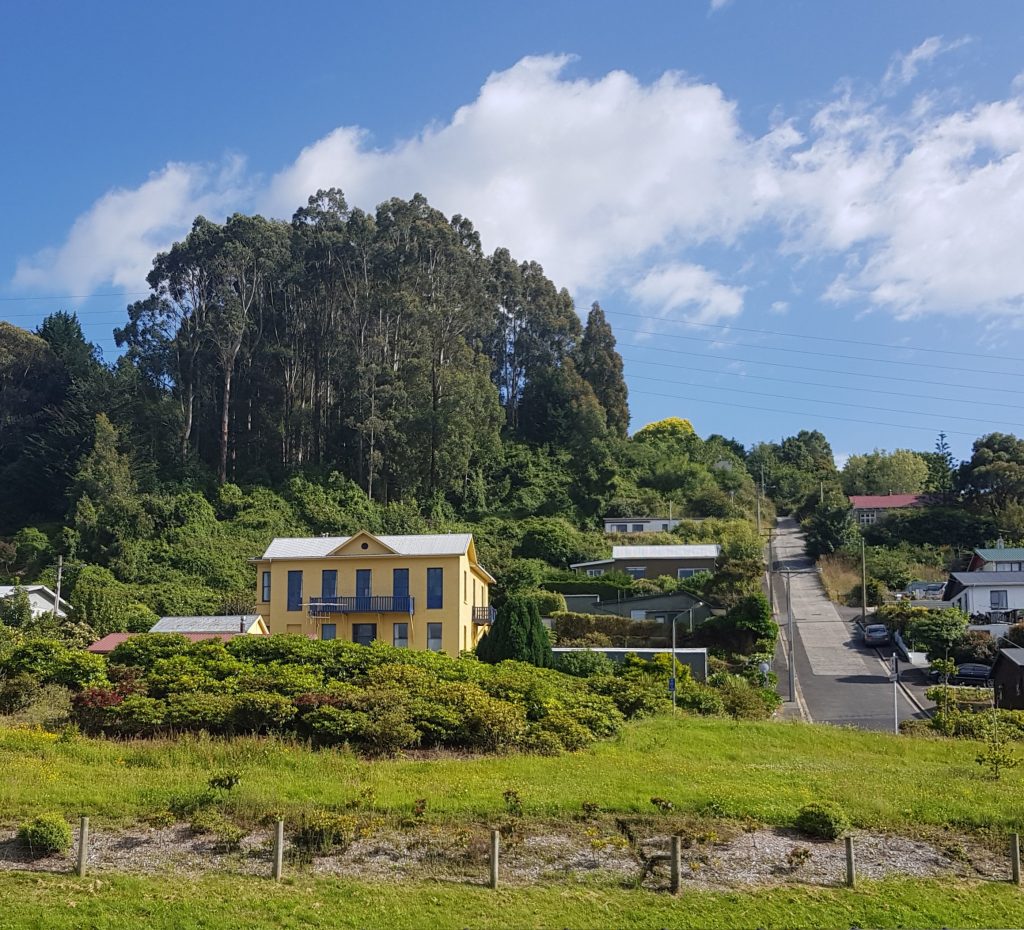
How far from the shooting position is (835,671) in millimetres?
43219

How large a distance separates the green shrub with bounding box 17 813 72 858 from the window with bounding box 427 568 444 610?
24714 millimetres

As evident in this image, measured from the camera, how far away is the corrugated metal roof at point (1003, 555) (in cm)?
5784

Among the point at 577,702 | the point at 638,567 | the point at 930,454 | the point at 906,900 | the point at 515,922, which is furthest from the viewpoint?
the point at 930,454

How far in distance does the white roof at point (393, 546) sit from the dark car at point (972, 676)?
19.3m

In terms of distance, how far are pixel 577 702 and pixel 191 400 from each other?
45996 millimetres

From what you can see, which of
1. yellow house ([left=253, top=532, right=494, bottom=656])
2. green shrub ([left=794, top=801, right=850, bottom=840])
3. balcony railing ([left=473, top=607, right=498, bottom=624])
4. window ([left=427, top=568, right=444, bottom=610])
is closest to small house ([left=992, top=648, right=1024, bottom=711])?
balcony railing ([left=473, top=607, right=498, bottom=624])

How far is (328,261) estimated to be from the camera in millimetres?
67750

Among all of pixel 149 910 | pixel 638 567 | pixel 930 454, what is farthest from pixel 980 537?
pixel 149 910

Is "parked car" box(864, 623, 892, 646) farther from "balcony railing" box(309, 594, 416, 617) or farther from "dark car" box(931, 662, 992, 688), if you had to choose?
"balcony railing" box(309, 594, 416, 617)

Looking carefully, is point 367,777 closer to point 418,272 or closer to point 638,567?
point 638,567

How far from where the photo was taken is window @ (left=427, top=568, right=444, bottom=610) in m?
40.5

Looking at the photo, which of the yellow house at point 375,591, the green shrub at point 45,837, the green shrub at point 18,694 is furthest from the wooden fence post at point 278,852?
the yellow house at point 375,591

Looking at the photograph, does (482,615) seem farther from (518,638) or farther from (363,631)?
(518,638)

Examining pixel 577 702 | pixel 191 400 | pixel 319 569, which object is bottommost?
pixel 577 702
